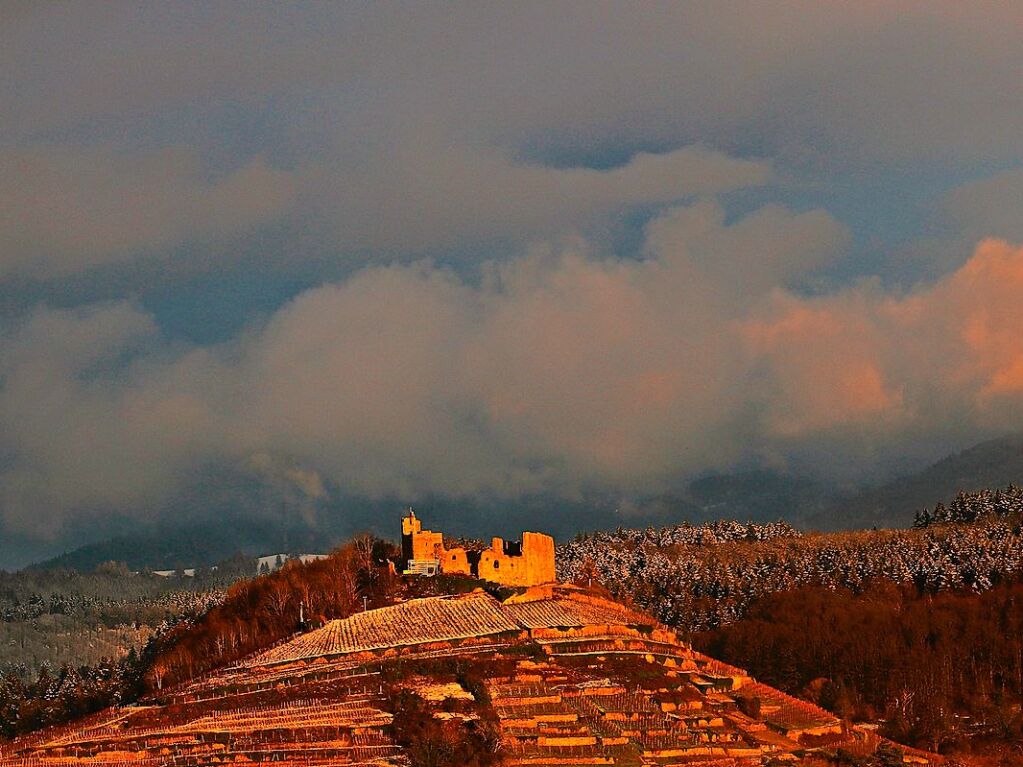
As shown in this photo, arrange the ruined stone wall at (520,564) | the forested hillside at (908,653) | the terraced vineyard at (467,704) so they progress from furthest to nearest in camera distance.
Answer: the ruined stone wall at (520,564), the forested hillside at (908,653), the terraced vineyard at (467,704)

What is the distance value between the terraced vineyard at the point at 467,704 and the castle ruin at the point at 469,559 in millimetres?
9830

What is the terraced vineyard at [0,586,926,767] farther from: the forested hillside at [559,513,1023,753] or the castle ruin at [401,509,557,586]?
the forested hillside at [559,513,1023,753]

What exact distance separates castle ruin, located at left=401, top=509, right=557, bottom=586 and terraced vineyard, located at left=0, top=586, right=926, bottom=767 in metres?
9.83

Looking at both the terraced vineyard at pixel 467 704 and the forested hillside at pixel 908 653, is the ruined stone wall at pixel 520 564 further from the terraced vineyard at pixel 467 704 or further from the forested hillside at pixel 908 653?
the forested hillside at pixel 908 653

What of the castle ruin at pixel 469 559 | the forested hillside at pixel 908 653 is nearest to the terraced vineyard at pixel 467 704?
the castle ruin at pixel 469 559

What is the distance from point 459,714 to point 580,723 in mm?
8690

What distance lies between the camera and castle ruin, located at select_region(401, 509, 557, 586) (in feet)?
459

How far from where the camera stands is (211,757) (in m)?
91.2

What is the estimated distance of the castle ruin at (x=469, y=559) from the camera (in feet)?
459

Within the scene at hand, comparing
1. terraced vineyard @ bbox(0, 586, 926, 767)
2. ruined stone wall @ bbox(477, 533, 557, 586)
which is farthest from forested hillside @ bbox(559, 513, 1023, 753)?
ruined stone wall @ bbox(477, 533, 557, 586)

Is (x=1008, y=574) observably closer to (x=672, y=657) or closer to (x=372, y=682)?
(x=672, y=657)

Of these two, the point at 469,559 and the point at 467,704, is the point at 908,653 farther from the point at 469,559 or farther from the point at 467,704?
the point at 467,704

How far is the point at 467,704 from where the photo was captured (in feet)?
330

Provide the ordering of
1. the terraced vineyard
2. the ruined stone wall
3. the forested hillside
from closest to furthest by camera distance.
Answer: the terraced vineyard < the forested hillside < the ruined stone wall
